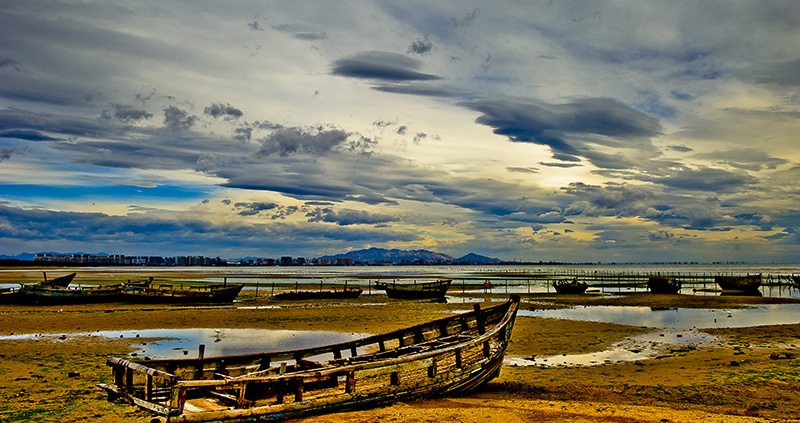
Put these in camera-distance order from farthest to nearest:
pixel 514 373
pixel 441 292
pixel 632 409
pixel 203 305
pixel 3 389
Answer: pixel 441 292, pixel 203 305, pixel 514 373, pixel 3 389, pixel 632 409

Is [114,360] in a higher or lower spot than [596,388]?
higher

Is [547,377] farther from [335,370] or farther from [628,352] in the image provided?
[335,370]

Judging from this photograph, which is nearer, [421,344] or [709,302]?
[421,344]

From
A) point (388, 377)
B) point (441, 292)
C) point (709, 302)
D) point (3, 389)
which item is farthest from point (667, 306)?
point (3, 389)

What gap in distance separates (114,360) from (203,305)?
34.5m

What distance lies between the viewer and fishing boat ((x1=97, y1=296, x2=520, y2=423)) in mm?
9242

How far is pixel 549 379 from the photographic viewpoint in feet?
49.2

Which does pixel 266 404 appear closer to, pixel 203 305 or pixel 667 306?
pixel 203 305

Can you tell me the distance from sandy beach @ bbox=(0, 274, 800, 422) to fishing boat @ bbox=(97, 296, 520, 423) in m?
0.37

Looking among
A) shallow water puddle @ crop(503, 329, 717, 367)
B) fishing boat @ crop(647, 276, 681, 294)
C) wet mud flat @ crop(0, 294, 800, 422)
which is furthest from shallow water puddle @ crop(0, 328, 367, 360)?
fishing boat @ crop(647, 276, 681, 294)

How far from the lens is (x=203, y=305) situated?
42500 millimetres

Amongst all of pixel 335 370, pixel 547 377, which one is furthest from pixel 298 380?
pixel 547 377

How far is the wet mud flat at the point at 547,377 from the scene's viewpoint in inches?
428

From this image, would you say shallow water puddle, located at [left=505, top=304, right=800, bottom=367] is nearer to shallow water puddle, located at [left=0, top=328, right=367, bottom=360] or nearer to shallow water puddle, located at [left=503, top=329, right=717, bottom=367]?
shallow water puddle, located at [left=503, top=329, right=717, bottom=367]
